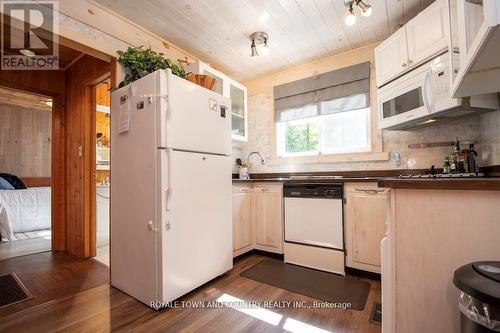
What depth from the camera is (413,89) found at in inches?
76.4

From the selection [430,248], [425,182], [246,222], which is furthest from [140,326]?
[425,182]

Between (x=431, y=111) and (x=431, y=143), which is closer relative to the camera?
(x=431, y=111)

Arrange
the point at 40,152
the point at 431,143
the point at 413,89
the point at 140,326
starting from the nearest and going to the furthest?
the point at 140,326 → the point at 413,89 → the point at 431,143 → the point at 40,152

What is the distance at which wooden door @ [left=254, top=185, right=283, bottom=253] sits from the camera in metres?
2.67

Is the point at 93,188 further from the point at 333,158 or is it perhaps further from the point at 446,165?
the point at 446,165

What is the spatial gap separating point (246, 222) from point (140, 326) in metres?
1.49

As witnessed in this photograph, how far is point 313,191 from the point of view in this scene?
7.91 feet

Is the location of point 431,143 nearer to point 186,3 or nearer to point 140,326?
point 186,3

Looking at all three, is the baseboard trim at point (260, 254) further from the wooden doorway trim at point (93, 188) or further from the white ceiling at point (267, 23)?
the white ceiling at point (267, 23)

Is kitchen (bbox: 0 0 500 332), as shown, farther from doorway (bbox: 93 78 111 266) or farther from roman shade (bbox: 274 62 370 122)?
doorway (bbox: 93 78 111 266)

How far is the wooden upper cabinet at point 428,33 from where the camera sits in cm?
172

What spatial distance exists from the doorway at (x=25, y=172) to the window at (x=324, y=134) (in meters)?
3.53

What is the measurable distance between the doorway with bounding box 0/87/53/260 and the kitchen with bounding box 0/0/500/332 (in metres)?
2.50

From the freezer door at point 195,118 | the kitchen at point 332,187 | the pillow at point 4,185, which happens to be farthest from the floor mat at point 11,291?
the pillow at point 4,185
